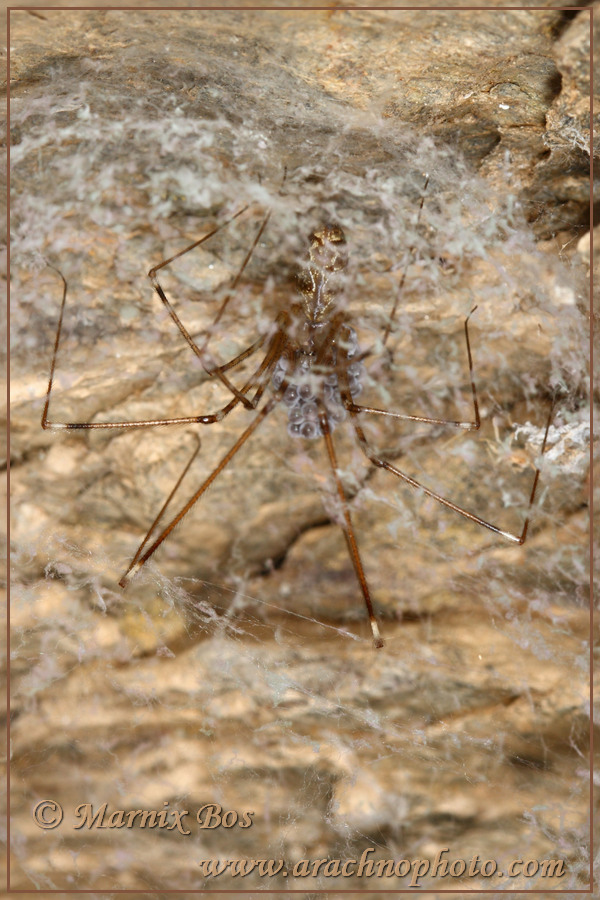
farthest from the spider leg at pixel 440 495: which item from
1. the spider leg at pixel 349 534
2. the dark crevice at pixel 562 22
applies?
the dark crevice at pixel 562 22

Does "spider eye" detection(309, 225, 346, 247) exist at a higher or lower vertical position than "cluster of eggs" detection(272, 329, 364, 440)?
higher

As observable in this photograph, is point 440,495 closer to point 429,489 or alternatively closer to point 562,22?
point 429,489

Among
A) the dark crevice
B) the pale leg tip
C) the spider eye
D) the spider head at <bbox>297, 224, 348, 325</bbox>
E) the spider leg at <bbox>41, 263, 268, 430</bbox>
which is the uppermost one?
the dark crevice

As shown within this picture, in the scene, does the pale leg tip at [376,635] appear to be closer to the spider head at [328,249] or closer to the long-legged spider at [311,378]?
the long-legged spider at [311,378]

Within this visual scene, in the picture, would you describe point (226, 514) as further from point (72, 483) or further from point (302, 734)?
point (302, 734)

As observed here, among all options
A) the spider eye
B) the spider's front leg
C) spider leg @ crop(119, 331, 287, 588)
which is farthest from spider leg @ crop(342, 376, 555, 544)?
the spider eye

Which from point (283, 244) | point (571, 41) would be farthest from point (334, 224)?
point (571, 41)

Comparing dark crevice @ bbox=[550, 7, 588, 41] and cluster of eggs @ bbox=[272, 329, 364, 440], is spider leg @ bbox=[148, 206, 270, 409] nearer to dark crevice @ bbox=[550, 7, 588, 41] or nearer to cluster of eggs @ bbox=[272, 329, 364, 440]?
cluster of eggs @ bbox=[272, 329, 364, 440]
